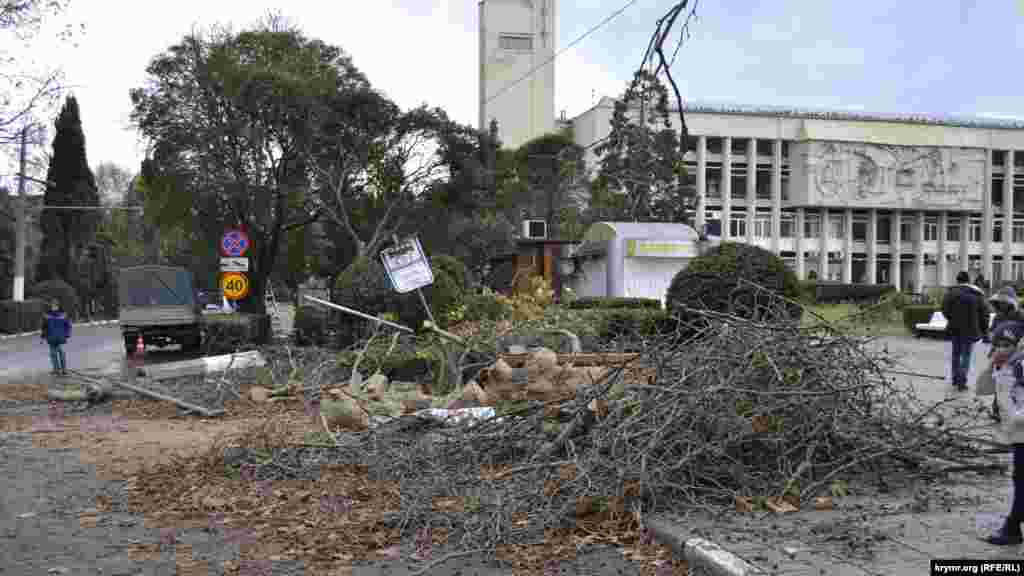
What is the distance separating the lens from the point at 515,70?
8112 centimetres

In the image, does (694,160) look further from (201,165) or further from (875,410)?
(875,410)

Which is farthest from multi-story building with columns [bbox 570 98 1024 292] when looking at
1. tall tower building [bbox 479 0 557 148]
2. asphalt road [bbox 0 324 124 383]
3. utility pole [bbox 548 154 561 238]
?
asphalt road [bbox 0 324 124 383]

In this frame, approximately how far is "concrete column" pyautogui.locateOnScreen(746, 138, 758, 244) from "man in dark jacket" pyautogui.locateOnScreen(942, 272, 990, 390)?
2725 inches

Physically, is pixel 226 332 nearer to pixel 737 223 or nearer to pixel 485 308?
pixel 485 308

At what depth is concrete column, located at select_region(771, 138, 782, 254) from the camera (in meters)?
81.4

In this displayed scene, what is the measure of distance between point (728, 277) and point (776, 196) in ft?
230

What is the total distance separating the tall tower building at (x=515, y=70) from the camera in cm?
7956

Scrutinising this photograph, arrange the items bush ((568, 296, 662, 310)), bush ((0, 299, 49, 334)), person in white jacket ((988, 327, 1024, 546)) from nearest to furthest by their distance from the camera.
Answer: person in white jacket ((988, 327, 1024, 546)) → bush ((568, 296, 662, 310)) → bush ((0, 299, 49, 334))

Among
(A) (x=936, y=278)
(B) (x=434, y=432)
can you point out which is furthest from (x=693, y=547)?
(A) (x=936, y=278)

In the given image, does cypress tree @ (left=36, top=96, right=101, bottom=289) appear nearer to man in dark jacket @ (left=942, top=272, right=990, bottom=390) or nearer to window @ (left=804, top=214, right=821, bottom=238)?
man in dark jacket @ (left=942, top=272, right=990, bottom=390)

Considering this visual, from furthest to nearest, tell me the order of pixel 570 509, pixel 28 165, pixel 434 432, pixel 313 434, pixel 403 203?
pixel 28 165 → pixel 403 203 → pixel 313 434 → pixel 434 432 → pixel 570 509

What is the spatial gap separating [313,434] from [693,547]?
17.1 ft

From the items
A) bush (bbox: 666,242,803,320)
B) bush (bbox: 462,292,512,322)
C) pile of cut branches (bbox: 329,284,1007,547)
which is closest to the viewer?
pile of cut branches (bbox: 329,284,1007,547)

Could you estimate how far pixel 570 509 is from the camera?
6.13 metres
